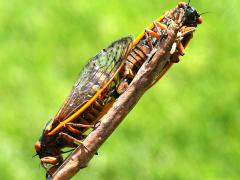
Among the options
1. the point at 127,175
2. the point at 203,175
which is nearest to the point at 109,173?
the point at 127,175

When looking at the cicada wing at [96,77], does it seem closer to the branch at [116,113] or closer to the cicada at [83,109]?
the cicada at [83,109]

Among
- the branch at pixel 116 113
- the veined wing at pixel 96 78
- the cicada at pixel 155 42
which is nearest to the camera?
the branch at pixel 116 113

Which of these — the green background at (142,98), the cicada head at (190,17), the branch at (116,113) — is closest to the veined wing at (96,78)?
the cicada head at (190,17)

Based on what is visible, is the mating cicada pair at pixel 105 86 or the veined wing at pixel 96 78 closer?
the mating cicada pair at pixel 105 86

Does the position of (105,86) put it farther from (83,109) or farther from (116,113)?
(116,113)

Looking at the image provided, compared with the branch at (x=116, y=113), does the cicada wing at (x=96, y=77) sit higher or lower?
higher

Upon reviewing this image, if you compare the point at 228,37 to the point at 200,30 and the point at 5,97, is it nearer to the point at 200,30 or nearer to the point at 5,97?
the point at 200,30

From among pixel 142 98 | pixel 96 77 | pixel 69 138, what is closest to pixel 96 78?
pixel 96 77
